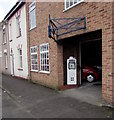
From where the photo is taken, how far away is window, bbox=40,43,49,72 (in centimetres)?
866

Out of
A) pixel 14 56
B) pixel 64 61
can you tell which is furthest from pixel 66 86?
pixel 14 56

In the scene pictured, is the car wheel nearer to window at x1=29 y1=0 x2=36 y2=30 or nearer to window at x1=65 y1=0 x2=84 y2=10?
window at x1=65 y1=0 x2=84 y2=10

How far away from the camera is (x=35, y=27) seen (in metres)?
9.95

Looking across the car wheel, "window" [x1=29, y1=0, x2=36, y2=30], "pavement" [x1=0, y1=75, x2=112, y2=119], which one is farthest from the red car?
"window" [x1=29, y1=0, x2=36, y2=30]

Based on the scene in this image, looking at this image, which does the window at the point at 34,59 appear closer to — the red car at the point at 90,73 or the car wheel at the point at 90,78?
the red car at the point at 90,73

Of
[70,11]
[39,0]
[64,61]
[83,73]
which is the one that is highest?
[39,0]

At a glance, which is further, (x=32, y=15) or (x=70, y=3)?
(x=32, y=15)

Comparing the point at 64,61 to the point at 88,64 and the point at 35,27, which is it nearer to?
the point at 88,64

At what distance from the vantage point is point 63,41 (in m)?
7.60

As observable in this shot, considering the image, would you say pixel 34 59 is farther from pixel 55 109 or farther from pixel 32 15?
pixel 55 109

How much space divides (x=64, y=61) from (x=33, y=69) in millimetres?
3665

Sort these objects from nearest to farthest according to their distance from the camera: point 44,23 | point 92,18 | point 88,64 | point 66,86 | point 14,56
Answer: point 92,18 → point 66,86 → point 44,23 → point 88,64 → point 14,56

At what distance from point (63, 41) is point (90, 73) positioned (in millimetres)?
2931

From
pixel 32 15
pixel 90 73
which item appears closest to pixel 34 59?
pixel 32 15
